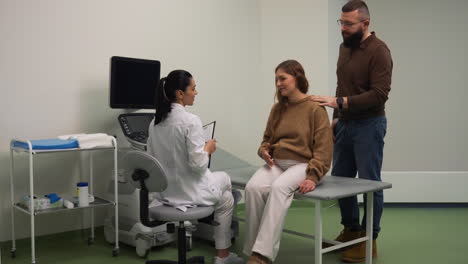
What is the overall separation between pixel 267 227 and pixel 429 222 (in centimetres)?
206

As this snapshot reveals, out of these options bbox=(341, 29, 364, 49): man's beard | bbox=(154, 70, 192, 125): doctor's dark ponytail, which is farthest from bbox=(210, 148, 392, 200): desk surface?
bbox=(341, 29, 364, 49): man's beard

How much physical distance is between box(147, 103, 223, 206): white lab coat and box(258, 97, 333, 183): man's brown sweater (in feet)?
1.62

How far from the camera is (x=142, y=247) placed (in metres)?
2.95

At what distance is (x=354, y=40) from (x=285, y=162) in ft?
2.75

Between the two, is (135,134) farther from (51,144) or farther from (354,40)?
(354,40)

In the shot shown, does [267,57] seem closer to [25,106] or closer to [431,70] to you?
[431,70]

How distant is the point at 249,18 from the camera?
174 inches

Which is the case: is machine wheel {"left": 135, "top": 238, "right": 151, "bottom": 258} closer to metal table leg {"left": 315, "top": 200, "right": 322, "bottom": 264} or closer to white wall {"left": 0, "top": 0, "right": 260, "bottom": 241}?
white wall {"left": 0, "top": 0, "right": 260, "bottom": 241}

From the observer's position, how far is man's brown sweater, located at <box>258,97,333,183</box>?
2538mm

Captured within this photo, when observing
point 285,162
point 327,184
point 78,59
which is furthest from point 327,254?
point 78,59

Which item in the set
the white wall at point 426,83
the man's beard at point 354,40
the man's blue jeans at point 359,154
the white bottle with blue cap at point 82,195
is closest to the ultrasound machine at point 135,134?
the white bottle with blue cap at point 82,195

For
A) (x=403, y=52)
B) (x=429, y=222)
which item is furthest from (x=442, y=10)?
(x=429, y=222)

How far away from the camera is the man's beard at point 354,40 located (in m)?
2.78

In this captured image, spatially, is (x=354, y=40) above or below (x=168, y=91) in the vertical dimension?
above
